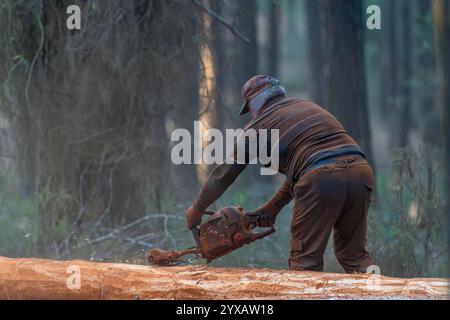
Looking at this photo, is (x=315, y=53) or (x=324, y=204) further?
(x=315, y=53)

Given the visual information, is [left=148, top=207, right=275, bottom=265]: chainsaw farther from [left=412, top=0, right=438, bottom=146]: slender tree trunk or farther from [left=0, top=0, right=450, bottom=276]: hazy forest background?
[left=412, top=0, right=438, bottom=146]: slender tree trunk

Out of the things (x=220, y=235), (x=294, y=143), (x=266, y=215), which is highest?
(x=294, y=143)

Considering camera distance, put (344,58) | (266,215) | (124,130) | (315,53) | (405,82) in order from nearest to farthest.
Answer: (266,215) → (124,130) → (344,58) → (315,53) → (405,82)

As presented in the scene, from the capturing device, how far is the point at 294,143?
22.1 feet

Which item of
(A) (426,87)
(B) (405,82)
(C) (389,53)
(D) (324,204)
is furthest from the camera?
(C) (389,53)

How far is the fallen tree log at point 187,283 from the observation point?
5707 millimetres

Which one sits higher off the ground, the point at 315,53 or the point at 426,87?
the point at 315,53

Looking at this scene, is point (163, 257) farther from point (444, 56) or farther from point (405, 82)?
point (405, 82)

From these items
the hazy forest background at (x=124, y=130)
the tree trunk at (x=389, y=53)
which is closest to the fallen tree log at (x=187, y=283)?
the hazy forest background at (x=124, y=130)

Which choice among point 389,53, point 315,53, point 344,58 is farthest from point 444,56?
point 389,53

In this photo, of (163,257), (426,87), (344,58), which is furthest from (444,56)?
(426,87)

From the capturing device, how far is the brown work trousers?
646 cm

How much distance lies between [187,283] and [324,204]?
4.22 feet

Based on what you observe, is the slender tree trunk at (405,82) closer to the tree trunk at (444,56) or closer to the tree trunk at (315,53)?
the tree trunk at (315,53)
